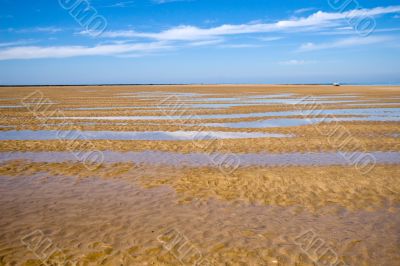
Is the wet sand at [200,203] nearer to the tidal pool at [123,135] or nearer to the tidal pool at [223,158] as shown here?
the tidal pool at [223,158]

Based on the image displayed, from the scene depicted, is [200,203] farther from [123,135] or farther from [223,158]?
[123,135]

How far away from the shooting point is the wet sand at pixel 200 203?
6371 mm

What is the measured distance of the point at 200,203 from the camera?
9023mm

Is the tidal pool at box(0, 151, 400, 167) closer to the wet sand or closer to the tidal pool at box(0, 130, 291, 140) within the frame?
the wet sand

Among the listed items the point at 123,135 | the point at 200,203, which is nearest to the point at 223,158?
the point at 200,203

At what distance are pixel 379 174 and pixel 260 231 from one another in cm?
672

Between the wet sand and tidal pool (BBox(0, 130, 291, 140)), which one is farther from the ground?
the wet sand

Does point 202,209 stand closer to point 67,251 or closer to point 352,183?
point 67,251

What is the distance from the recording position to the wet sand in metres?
6.37

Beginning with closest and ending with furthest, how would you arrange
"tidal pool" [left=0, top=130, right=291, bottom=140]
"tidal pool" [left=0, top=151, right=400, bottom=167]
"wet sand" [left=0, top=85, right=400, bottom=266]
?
"wet sand" [left=0, top=85, right=400, bottom=266]
"tidal pool" [left=0, top=151, right=400, bottom=167]
"tidal pool" [left=0, top=130, right=291, bottom=140]

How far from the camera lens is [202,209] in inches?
338

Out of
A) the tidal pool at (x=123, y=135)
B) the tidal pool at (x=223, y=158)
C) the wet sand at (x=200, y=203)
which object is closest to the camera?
the wet sand at (x=200, y=203)

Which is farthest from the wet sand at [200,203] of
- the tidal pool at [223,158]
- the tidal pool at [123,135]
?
the tidal pool at [123,135]

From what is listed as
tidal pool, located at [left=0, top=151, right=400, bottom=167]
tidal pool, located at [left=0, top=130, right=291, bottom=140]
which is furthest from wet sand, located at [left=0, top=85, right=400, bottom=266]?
tidal pool, located at [left=0, top=130, right=291, bottom=140]
